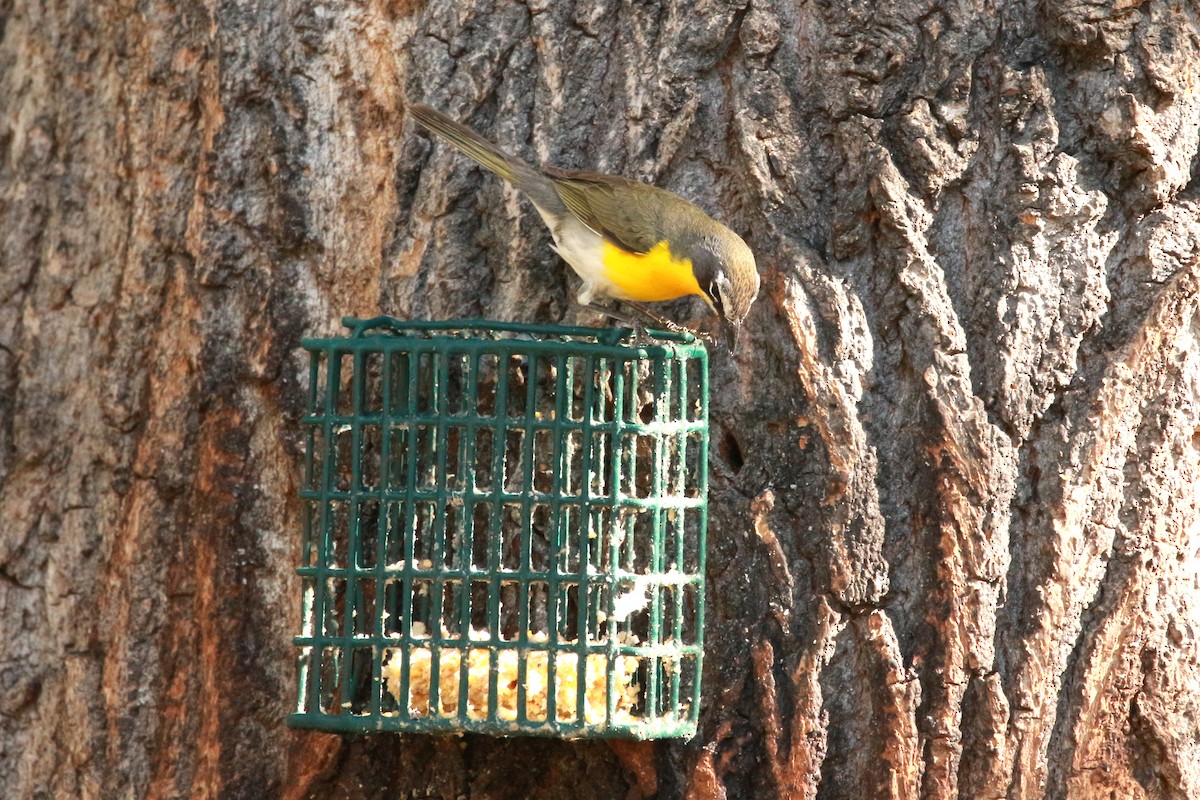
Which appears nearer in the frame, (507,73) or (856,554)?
(856,554)

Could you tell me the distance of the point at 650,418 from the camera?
4.26m

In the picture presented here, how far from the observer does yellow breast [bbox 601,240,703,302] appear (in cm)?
413

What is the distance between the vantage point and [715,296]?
3949mm

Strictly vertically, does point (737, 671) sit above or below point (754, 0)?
below

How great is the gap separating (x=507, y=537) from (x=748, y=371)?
2.80 feet

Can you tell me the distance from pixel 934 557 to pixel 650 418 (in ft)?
3.02

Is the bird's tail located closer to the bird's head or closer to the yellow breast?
the yellow breast

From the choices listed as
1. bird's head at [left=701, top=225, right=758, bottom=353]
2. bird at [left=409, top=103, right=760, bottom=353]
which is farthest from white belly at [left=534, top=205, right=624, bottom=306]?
bird's head at [left=701, top=225, right=758, bottom=353]

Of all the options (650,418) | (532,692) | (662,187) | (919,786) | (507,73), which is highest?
(507,73)

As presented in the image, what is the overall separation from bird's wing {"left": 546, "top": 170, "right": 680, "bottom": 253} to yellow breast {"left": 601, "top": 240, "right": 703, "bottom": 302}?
0.03 metres

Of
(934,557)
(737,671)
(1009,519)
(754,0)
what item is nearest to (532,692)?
(737,671)

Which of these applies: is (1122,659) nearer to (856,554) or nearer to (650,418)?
(856,554)

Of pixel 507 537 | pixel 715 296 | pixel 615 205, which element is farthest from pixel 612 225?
pixel 507 537

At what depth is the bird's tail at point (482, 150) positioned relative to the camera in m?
4.13
